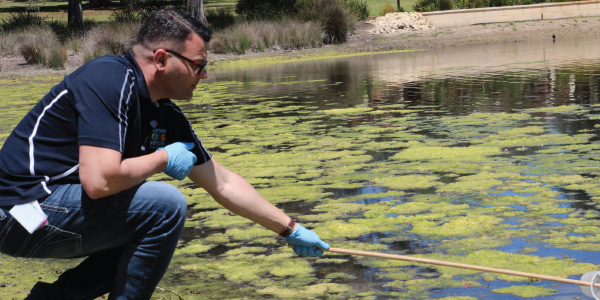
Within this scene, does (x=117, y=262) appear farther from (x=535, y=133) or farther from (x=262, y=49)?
(x=262, y=49)

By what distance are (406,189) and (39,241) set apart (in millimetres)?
2984

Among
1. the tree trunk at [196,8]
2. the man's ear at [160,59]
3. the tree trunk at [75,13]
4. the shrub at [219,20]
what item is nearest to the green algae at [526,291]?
the man's ear at [160,59]

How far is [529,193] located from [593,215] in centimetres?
60

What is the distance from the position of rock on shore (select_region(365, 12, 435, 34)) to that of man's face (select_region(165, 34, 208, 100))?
22650 mm

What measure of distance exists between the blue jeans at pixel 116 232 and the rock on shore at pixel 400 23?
898 inches

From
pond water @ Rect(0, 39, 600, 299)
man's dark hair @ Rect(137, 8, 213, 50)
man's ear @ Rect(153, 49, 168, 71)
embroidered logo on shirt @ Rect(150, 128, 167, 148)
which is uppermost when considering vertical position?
man's dark hair @ Rect(137, 8, 213, 50)

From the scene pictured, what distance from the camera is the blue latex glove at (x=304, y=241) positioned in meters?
2.96

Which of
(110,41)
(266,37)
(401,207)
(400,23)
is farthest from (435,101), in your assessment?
(400,23)

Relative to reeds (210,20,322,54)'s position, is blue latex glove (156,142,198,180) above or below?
above

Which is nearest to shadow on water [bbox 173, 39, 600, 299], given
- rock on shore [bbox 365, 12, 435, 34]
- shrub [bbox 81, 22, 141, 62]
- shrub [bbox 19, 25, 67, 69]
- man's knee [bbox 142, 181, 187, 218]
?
man's knee [bbox 142, 181, 187, 218]

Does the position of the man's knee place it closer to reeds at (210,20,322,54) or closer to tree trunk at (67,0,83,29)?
reeds at (210,20,322,54)

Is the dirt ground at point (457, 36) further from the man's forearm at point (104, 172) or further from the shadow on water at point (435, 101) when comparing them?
the man's forearm at point (104, 172)

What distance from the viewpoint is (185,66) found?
2586mm

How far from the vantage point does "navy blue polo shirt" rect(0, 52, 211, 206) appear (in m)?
2.34
